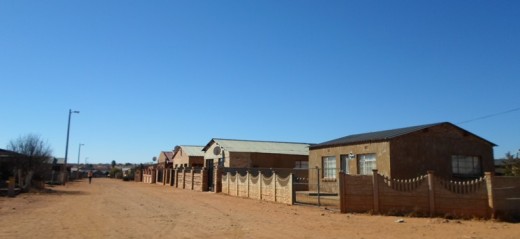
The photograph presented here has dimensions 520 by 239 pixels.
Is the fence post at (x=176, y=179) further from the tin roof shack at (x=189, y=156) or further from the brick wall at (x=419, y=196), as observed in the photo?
the brick wall at (x=419, y=196)

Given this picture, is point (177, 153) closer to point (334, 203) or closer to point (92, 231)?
point (334, 203)

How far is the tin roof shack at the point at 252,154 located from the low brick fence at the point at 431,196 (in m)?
29.0

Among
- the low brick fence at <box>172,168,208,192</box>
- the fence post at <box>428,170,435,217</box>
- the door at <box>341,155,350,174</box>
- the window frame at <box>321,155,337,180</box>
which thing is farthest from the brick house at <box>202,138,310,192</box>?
the fence post at <box>428,170,435,217</box>

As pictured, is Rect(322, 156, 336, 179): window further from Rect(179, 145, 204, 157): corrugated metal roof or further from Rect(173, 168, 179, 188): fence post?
Rect(179, 145, 204, 157): corrugated metal roof

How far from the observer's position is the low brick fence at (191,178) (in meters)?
42.4

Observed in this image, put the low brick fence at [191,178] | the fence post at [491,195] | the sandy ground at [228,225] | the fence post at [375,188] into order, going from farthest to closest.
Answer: the low brick fence at [191,178], the fence post at [375,188], the fence post at [491,195], the sandy ground at [228,225]

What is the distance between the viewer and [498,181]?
19.4 meters

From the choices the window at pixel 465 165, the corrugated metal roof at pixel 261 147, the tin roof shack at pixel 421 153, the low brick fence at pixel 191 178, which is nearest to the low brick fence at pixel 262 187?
the tin roof shack at pixel 421 153

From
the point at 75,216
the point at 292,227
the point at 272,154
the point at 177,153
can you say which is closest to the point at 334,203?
the point at 292,227

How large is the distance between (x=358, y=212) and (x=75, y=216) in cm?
1098

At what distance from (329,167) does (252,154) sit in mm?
18128

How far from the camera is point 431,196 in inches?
753

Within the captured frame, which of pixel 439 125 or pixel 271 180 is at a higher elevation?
pixel 439 125

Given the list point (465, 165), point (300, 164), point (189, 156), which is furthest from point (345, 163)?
point (189, 156)
